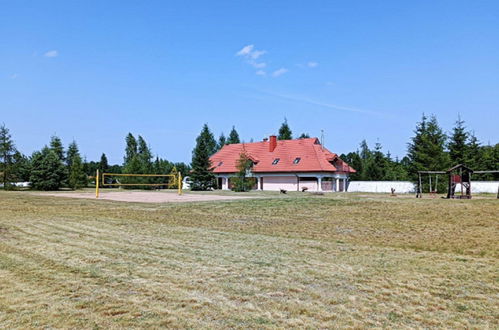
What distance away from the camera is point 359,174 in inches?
2072

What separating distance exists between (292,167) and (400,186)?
1121cm

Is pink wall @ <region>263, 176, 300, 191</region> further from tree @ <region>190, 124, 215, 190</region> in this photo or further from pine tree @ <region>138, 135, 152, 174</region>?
pine tree @ <region>138, 135, 152, 174</region>

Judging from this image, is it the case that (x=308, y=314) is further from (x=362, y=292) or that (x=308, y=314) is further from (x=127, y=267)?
(x=127, y=267)

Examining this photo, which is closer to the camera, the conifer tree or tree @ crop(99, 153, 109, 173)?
the conifer tree

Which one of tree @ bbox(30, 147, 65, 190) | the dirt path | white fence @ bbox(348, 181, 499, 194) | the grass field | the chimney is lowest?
the grass field

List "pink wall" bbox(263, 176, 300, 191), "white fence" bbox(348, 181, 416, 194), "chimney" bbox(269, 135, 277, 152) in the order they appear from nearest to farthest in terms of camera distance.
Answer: "white fence" bbox(348, 181, 416, 194)
"pink wall" bbox(263, 176, 300, 191)
"chimney" bbox(269, 135, 277, 152)

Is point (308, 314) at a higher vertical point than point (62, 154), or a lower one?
lower

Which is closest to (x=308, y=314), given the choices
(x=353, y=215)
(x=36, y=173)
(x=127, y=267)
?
(x=127, y=267)

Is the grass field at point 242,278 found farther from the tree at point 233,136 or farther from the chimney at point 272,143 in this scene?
the tree at point 233,136

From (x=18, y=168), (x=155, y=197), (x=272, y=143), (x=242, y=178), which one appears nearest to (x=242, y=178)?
(x=242, y=178)

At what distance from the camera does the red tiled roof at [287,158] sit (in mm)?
41000

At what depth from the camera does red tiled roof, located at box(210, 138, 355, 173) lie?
41.0 m

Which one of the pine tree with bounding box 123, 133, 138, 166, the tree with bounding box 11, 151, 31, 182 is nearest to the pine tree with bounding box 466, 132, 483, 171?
the tree with bounding box 11, 151, 31, 182

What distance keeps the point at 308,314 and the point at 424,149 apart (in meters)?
34.5
